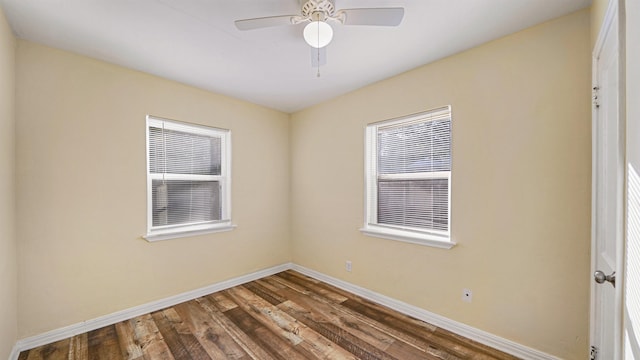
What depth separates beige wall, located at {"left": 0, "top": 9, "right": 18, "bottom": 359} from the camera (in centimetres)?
163

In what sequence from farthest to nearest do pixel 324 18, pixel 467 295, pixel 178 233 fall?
pixel 178 233, pixel 467 295, pixel 324 18

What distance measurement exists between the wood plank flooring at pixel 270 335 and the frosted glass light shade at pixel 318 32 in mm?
2251

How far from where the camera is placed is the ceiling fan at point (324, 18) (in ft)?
4.73

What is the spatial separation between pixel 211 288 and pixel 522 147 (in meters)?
3.36

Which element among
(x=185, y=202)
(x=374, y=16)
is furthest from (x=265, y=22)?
(x=185, y=202)

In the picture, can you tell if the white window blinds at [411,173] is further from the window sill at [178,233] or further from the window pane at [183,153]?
the window pane at [183,153]

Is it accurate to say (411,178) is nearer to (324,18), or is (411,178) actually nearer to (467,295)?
(467,295)

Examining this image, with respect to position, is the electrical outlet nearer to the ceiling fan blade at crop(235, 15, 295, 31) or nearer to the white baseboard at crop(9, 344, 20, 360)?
the ceiling fan blade at crop(235, 15, 295, 31)

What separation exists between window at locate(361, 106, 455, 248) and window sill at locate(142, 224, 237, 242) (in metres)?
1.73

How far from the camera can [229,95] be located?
10.3ft

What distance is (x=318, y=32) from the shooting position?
5.24ft

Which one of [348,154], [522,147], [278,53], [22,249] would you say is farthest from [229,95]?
[522,147]

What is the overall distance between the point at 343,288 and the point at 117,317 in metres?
2.28

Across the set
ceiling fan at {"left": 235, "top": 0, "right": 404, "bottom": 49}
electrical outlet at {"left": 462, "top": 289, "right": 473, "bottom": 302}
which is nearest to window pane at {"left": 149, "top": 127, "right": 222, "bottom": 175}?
ceiling fan at {"left": 235, "top": 0, "right": 404, "bottom": 49}
